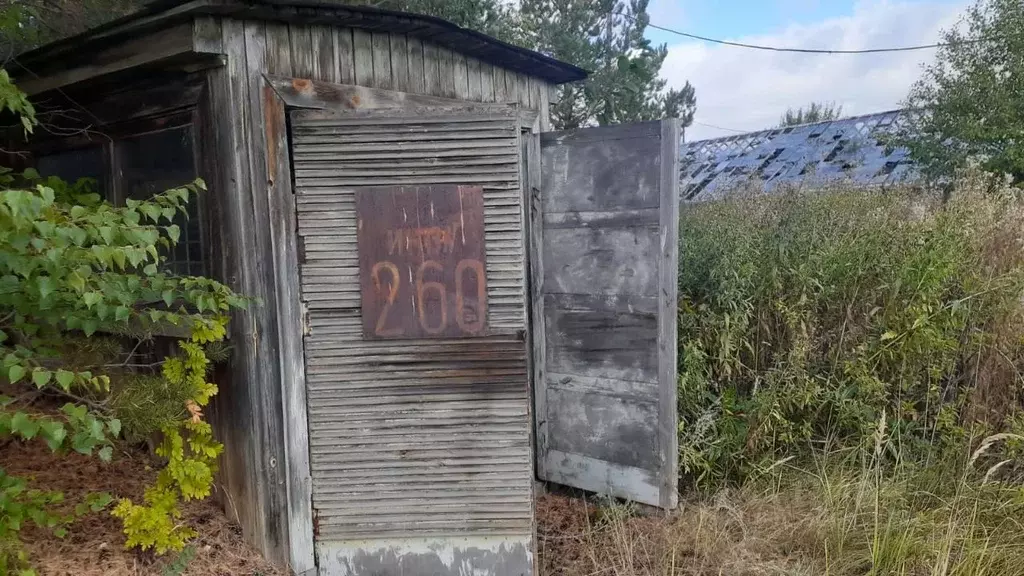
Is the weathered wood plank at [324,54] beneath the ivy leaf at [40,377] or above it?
above

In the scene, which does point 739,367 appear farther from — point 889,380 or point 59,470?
point 59,470

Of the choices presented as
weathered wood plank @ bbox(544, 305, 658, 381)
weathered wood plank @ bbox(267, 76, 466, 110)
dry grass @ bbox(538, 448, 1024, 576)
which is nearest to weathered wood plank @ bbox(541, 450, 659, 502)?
dry grass @ bbox(538, 448, 1024, 576)

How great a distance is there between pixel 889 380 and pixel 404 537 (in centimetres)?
301

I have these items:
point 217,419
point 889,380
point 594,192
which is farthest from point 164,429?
point 889,380

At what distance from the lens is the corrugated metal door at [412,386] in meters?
3.11

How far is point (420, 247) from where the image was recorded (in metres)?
3.12

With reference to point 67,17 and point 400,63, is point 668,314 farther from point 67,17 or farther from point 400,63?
point 67,17

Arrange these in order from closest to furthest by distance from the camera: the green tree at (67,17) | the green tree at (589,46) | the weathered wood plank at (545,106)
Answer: the green tree at (67,17) → the weathered wood plank at (545,106) → the green tree at (589,46)

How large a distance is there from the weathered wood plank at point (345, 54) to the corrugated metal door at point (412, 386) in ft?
1.04

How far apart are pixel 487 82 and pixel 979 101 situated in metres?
9.94

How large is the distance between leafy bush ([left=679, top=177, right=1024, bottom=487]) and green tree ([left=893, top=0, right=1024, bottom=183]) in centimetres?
684

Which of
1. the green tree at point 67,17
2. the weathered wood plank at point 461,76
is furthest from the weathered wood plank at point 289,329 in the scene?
the green tree at point 67,17

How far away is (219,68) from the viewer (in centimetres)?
293

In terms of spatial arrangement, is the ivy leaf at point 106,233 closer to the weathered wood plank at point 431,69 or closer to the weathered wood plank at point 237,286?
the weathered wood plank at point 237,286
